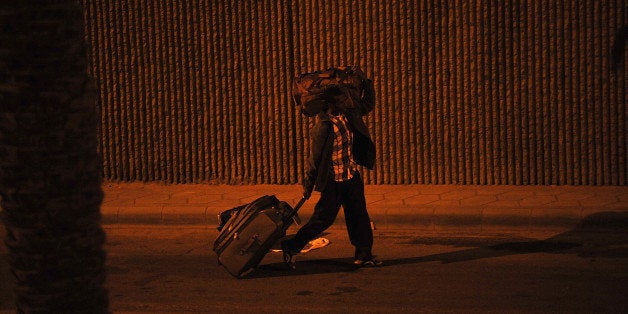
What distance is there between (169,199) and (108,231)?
1.05 meters

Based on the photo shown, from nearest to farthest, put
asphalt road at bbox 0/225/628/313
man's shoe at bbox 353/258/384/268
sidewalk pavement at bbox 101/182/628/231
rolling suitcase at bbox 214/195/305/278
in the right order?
asphalt road at bbox 0/225/628/313
rolling suitcase at bbox 214/195/305/278
man's shoe at bbox 353/258/384/268
sidewalk pavement at bbox 101/182/628/231

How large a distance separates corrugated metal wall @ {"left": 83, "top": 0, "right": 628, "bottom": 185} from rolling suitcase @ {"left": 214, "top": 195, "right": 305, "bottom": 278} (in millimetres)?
3928

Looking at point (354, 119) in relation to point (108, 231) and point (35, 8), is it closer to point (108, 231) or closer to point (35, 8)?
point (108, 231)

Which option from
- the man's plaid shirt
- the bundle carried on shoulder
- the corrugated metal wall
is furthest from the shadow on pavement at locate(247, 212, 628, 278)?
the corrugated metal wall

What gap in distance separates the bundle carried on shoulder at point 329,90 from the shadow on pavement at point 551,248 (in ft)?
4.62

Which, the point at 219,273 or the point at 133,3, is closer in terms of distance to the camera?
the point at 219,273

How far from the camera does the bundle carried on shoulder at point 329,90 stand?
8.67 meters

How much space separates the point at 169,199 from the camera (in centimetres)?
1194

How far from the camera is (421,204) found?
36.5ft

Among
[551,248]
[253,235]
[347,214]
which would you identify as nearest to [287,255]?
[253,235]

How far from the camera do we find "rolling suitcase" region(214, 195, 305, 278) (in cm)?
859

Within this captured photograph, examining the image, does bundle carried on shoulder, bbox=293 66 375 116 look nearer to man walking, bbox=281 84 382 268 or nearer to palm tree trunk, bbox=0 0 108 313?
man walking, bbox=281 84 382 268

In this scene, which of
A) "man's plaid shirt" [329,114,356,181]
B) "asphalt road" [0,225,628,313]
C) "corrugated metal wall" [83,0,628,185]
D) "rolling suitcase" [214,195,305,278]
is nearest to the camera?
"asphalt road" [0,225,628,313]

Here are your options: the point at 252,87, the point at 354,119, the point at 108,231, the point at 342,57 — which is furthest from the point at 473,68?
the point at 108,231
